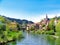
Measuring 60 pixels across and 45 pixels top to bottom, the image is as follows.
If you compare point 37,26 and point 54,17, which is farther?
point 37,26

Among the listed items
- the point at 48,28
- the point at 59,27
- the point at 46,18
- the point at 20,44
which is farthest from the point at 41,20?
the point at 20,44

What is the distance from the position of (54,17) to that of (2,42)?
65344mm

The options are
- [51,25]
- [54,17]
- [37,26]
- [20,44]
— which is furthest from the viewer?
[37,26]

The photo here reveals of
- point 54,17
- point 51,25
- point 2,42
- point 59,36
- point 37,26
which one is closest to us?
point 2,42

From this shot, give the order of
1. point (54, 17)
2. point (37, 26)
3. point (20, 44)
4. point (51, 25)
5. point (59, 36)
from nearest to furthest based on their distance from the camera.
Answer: point (20, 44), point (59, 36), point (51, 25), point (54, 17), point (37, 26)

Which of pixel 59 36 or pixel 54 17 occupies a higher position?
pixel 54 17

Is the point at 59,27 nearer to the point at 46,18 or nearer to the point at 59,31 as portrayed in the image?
Answer: the point at 59,31

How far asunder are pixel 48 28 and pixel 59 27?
1405 inches

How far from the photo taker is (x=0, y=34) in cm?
3984

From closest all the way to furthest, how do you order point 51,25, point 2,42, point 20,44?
point 2,42, point 20,44, point 51,25

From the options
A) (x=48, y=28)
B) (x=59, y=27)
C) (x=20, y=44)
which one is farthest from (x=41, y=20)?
(x=20, y=44)

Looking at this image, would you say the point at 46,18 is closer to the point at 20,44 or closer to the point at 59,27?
the point at 59,27

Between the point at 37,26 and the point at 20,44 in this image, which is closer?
the point at 20,44

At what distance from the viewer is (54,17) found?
336 feet
